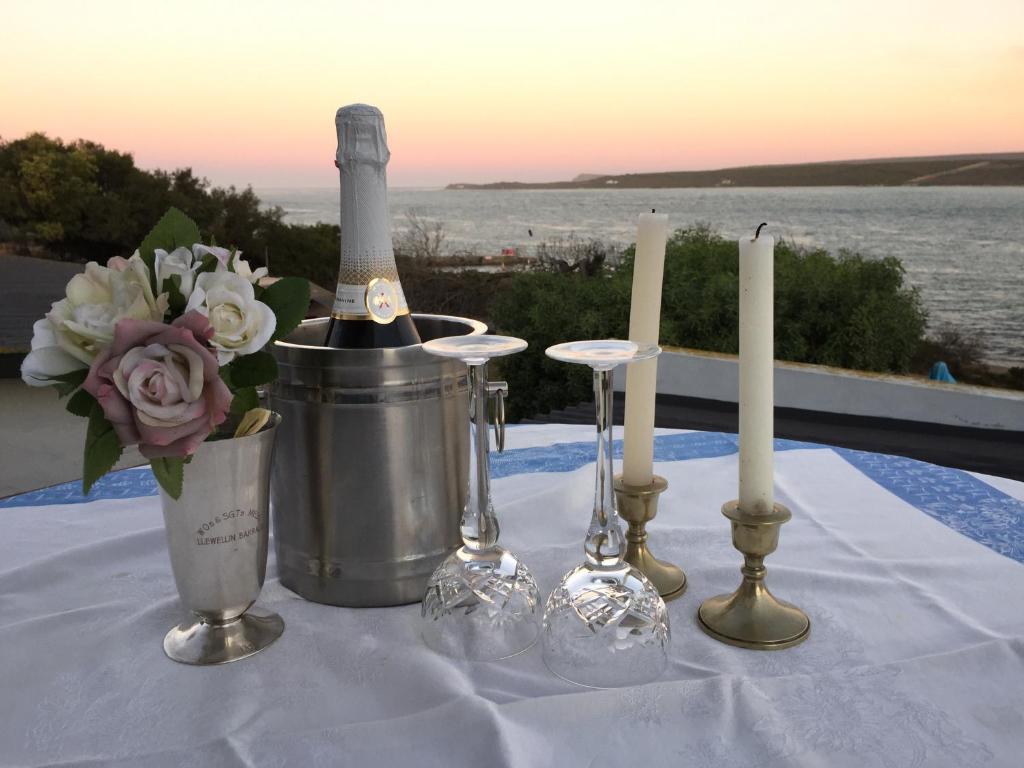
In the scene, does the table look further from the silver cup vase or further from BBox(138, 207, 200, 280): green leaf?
BBox(138, 207, 200, 280): green leaf

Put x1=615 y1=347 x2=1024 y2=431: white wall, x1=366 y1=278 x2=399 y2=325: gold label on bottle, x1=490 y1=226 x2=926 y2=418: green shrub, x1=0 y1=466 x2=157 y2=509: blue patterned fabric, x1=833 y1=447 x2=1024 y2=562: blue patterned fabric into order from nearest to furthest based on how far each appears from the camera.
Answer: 1. x1=366 y1=278 x2=399 y2=325: gold label on bottle
2. x1=833 y1=447 x2=1024 y2=562: blue patterned fabric
3. x1=0 y1=466 x2=157 y2=509: blue patterned fabric
4. x1=615 y1=347 x2=1024 y2=431: white wall
5. x1=490 y1=226 x2=926 y2=418: green shrub

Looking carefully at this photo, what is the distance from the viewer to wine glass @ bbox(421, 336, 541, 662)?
2.48 ft

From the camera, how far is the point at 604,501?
697mm

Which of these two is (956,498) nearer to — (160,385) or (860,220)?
(160,385)

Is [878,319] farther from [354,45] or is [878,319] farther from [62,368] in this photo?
[62,368]

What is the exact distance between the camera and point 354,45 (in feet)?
20.4

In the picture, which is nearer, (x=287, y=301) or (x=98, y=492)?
(x=287, y=301)

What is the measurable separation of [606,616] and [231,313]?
16.5 inches

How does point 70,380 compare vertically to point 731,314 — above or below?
above

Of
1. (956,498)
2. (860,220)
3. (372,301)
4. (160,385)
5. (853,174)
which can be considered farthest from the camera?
(860,220)

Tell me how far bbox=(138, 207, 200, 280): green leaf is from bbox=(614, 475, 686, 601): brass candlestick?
50 cm

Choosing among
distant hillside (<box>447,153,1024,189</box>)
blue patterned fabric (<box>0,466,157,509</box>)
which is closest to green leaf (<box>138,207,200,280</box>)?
blue patterned fabric (<box>0,466,157,509</box>)

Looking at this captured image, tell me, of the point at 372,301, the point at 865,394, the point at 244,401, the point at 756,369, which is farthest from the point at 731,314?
the point at 244,401

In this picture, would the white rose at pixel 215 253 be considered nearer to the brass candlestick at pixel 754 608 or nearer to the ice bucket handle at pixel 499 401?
the ice bucket handle at pixel 499 401
